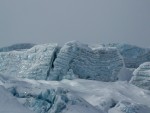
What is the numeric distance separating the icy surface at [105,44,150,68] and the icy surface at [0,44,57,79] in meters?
5.37

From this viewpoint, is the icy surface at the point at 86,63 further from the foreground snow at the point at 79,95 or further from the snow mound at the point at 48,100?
the snow mound at the point at 48,100

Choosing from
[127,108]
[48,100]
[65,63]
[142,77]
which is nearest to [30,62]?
[65,63]

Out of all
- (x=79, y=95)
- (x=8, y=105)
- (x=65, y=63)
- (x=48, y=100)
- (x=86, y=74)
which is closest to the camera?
(x=8, y=105)

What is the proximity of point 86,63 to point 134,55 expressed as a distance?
20.9 feet

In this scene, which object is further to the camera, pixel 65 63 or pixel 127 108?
pixel 65 63

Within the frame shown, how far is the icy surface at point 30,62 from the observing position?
12445mm

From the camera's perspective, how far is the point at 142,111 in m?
9.18

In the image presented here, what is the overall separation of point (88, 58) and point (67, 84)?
225 centimetres

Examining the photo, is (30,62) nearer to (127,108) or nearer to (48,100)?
(127,108)

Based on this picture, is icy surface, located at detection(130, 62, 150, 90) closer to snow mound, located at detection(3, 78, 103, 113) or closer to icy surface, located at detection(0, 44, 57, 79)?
icy surface, located at detection(0, 44, 57, 79)

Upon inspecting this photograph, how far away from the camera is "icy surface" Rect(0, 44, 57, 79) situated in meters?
12.4

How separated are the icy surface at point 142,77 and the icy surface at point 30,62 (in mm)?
2926

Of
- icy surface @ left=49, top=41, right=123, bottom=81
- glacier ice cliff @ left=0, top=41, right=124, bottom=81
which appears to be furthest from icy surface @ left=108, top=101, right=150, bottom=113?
icy surface @ left=49, top=41, right=123, bottom=81

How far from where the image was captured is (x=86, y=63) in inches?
513
